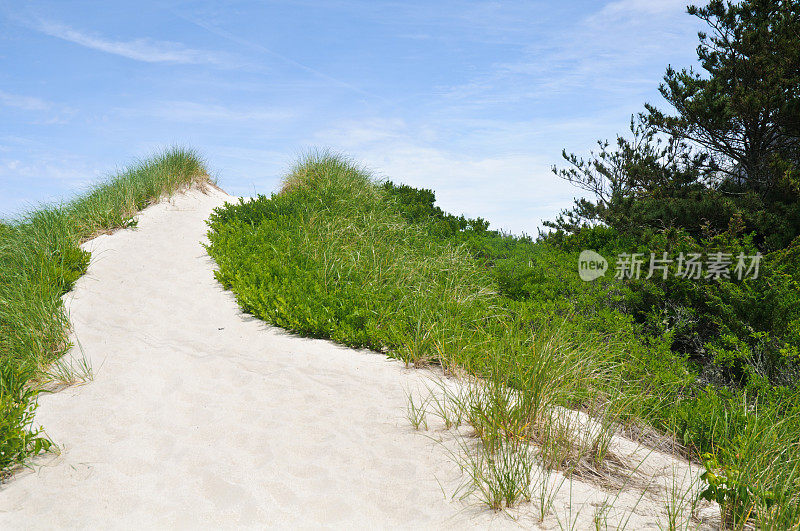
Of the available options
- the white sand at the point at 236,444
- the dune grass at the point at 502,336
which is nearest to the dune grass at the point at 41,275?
the white sand at the point at 236,444

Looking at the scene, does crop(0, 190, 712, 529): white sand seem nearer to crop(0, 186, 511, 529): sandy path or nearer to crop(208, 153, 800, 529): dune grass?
crop(0, 186, 511, 529): sandy path

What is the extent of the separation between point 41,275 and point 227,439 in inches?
203

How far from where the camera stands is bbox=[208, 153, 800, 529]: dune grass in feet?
11.6

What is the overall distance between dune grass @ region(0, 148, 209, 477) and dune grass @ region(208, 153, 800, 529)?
2302mm

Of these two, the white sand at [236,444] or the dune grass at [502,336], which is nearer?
the white sand at [236,444]

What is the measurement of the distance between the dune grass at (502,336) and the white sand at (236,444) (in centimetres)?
33

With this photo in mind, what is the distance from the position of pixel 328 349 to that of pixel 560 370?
2.77 meters

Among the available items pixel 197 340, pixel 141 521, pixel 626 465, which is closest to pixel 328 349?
pixel 197 340

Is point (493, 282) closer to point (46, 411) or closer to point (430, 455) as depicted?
point (430, 455)

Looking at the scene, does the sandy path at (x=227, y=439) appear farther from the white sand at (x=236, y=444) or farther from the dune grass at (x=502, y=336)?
the dune grass at (x=502, y=336)

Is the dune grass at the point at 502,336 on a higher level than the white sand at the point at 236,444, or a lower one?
higher

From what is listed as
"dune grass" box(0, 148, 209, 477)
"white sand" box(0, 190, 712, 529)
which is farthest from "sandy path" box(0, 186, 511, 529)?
"dune grass" box(0, 148, 209, 477)

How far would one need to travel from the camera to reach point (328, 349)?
237 inches

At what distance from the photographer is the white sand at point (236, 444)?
330cm
